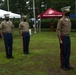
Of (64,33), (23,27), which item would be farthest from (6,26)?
(64,33)

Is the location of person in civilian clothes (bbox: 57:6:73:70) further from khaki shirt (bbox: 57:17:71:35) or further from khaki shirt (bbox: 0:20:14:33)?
khaki shirt (bbox: 0:20:14:33)

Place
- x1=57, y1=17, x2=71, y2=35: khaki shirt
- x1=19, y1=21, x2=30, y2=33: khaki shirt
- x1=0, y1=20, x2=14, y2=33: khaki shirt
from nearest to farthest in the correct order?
x1=57, y1=17, x2=71, y2=35: khaki shirt
x1=0, y1=20, x2=14, y2=33: khaki shirt
x1=19, y1=21, x2=30, y2=33: khaki shirt

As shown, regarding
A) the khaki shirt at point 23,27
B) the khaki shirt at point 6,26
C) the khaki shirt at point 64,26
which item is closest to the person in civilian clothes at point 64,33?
the khaki shirt at point 64,26

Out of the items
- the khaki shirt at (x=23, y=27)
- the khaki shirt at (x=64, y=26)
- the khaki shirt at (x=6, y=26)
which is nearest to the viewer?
the khaki shirt at (x=64, y=26)

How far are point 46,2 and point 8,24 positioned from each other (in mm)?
44599

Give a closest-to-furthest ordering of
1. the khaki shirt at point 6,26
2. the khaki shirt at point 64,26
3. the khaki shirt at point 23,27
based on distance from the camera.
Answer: the khaki shirt at point 64,26 → the khaki shirt at point 6,26 → the khaki shirt at point 23,27

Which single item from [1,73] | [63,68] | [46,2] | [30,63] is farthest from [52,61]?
[46,2]

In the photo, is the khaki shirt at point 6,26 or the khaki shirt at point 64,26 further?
the khaki shirt at point 6,26

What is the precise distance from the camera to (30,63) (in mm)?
10742

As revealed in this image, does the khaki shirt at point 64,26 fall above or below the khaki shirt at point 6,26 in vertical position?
above

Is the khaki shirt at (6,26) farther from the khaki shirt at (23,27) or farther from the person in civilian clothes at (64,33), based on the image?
the person in civilian clothes at (64,33)

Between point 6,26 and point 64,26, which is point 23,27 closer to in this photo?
point 6,26

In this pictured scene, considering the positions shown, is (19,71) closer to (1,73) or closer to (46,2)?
(1,73)

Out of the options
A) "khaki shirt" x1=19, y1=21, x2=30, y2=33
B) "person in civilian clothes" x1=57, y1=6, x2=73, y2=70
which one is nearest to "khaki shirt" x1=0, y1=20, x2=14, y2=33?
"khaki shirt" x1=19, y1=21, x2=30, y2=33
